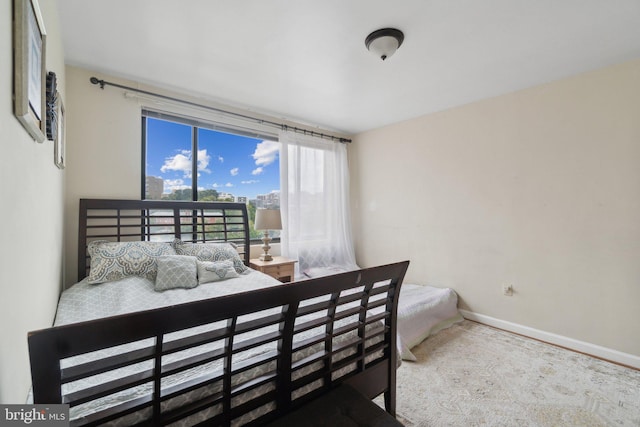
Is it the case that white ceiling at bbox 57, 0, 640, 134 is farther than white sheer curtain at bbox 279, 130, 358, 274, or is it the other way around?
white sheer curtain at bbox 279, 130, 358, 274

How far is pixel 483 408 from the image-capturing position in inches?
68.3

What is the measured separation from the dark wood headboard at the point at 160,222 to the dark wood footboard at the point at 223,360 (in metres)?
1.62

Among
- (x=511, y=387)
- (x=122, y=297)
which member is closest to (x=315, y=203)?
(x=122, y=297)

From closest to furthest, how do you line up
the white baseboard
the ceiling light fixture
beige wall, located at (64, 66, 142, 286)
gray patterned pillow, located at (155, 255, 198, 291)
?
the ceiling light fixture < gray patterned pillow, located at (155, 255, 198, 291) < the white baseboard < beige wall, located at (64, 66, 142, 286)

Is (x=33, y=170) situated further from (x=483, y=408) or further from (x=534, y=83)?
(x=534, y=83)

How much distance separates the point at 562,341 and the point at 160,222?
3.97 metres

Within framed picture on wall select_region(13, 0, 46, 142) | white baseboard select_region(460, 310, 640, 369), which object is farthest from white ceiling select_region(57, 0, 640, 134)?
white baseboard select_region(460, 310, 640, 369)

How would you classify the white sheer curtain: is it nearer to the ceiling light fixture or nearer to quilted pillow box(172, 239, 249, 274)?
quilted pillow box(172, 239, 249, 274)

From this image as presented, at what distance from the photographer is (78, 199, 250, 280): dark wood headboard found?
2.37 m

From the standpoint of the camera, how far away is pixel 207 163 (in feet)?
11.0

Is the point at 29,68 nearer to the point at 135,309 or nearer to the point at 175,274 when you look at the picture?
the point at 135,309

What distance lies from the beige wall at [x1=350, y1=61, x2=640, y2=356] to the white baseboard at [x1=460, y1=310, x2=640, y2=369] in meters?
0.04

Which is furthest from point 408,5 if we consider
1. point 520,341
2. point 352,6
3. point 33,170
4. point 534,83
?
point 520,341

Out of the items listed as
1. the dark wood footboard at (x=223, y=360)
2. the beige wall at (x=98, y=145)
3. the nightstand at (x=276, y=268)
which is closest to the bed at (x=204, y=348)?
the dark wood footboard at (x=223, y=360)
